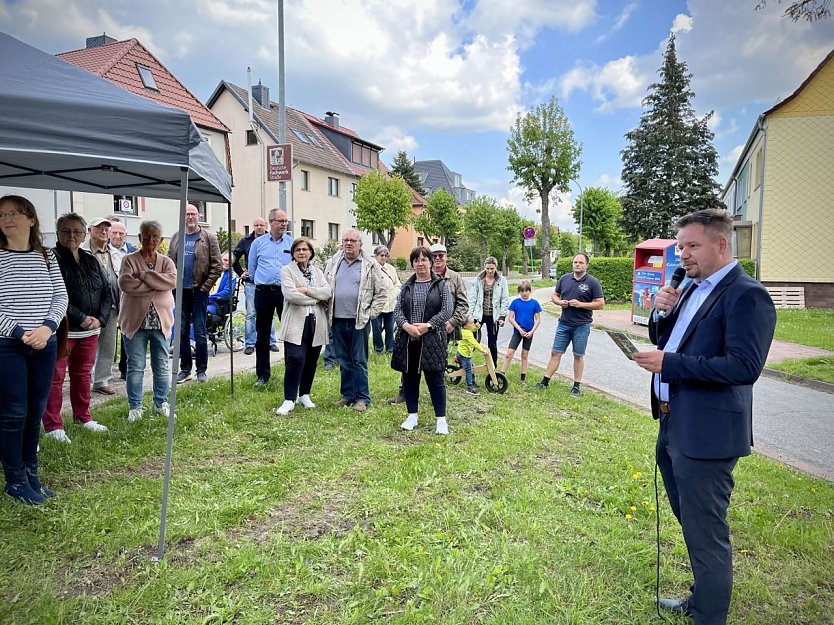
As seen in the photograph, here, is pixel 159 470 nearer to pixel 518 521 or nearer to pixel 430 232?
pixel 518 521

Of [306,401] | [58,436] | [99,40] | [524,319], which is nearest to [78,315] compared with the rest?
[58,436]

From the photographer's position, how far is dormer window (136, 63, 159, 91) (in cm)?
2242

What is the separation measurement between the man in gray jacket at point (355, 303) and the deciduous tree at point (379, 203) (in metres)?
30.7

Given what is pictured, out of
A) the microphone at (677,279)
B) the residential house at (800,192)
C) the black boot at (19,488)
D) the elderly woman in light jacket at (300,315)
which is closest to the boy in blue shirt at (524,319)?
the elderly woman in light jacket at (300,315)

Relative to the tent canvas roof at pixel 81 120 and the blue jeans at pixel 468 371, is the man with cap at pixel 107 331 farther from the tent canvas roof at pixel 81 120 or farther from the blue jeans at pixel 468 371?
the blue jeans at pixel 468 371

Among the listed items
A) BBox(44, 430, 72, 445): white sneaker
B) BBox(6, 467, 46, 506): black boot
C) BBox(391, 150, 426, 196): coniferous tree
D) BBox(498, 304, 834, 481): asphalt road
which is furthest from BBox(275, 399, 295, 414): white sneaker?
BBox(391, 150, 426, 196): coniferous tree

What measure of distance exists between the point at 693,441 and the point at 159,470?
3988 millimetres

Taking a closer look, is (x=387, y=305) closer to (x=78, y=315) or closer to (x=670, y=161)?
(x=78, y=315)

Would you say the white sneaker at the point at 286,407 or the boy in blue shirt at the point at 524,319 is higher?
the boy in blue shirt at the point at 524,319

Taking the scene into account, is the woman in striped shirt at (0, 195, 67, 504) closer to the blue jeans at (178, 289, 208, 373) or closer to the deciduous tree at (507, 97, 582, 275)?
the blue jeans at (178, 289, 208, 373)

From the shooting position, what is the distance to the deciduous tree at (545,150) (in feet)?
105

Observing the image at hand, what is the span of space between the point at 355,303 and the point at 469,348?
6.12 feet

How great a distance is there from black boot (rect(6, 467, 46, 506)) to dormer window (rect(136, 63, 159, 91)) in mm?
23005

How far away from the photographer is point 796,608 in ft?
9.40
